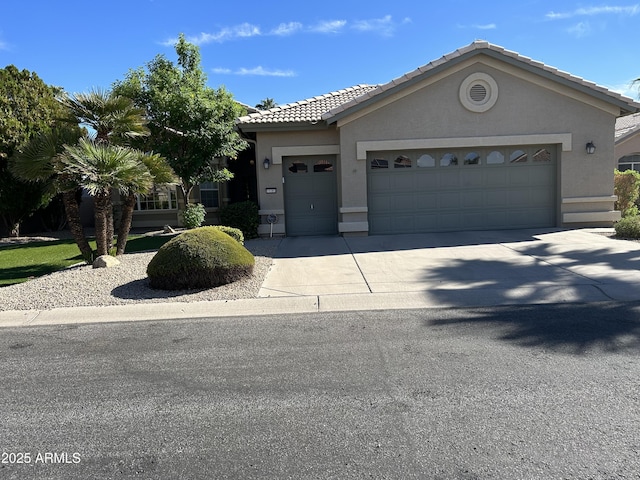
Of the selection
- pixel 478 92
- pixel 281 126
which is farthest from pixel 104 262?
pixel 478 92

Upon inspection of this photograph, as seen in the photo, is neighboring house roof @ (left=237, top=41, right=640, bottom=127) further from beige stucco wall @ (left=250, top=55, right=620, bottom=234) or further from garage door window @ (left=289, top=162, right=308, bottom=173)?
garage door window @ (left=289, top=162, right=308, bottom=173)

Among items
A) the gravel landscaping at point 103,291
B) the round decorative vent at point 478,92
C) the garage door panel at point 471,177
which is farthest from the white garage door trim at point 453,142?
the gravel landscaping at point 103,291

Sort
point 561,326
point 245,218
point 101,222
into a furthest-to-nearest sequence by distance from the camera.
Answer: point 245,218, point 101,222, point 561,326

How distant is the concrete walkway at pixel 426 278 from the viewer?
6668 mm

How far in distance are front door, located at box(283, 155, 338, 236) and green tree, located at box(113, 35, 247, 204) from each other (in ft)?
7.54

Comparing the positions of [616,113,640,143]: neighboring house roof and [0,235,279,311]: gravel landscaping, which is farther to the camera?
[616,113,640,143]: neighboring house roof

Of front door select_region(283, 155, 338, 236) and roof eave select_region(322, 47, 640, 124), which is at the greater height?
roof eave select_region(322, 47, 640, 124)

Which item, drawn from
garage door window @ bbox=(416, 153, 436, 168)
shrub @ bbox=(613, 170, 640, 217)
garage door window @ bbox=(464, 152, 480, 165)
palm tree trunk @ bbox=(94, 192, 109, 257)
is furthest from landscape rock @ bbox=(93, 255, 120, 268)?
shrub @ bbox=(613, 170, 640, 217)

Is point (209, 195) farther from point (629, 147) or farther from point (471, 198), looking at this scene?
point (629, 147)

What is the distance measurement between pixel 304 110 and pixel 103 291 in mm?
8993

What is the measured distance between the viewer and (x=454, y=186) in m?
13.6

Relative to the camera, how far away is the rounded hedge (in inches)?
305

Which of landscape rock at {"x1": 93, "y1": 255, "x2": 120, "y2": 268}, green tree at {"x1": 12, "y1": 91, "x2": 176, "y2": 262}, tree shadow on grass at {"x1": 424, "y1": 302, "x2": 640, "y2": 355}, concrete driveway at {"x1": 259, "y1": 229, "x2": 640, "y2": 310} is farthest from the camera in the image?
landscape rock at {"x1": 93, "y1": 255, "x2": 120, "y2": 268}

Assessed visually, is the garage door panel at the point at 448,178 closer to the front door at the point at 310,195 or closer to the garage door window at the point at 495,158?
the garage door window at the point at 495,158
